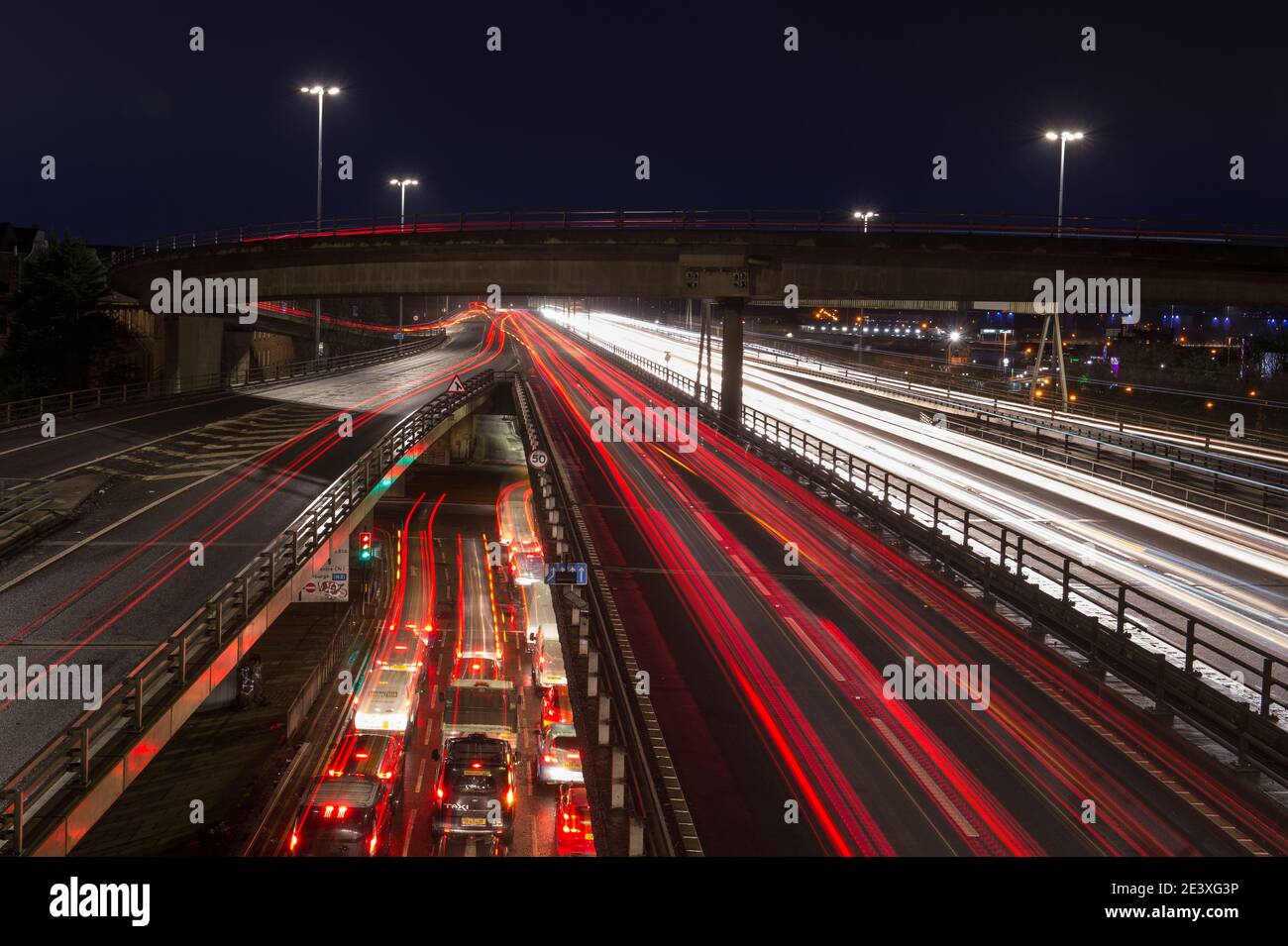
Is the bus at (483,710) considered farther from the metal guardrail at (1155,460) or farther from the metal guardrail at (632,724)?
the metal guardrail at (1155,460)

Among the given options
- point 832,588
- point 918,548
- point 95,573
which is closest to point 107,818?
point 95,573

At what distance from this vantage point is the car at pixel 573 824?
74.3 feet

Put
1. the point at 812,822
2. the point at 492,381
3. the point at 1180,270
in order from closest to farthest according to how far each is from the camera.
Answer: the point at 812,822 → the point at 1180,270 → the point at 492,381

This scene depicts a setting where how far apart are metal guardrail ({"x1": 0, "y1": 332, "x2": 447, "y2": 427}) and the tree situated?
1.67 metres

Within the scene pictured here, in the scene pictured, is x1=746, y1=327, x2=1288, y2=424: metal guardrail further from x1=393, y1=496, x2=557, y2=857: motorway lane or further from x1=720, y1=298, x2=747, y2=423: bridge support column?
x1=393, y1=496, x2=557, y2=857: motorway lane

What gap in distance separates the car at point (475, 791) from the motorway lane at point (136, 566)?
6468 mm

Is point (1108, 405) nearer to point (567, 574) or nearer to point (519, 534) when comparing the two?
point (519, 534)

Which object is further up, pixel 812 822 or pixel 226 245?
pixel 226 245

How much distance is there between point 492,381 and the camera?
184ft

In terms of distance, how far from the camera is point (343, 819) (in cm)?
2223

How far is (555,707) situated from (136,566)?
12441 mm
